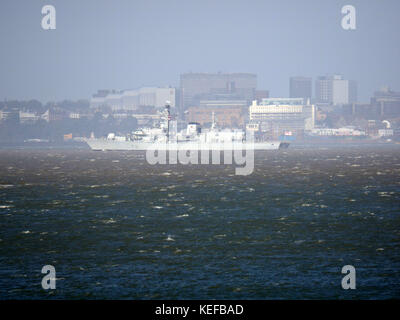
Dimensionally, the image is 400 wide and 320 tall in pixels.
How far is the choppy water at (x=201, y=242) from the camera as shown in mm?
26266

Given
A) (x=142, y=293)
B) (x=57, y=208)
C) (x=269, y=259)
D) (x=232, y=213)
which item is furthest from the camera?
(x=57, y=208)

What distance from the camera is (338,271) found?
28.7 meters

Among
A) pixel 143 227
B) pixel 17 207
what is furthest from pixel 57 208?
pixel 143 227

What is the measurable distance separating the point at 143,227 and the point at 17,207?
1514cm

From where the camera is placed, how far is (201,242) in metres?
35.8

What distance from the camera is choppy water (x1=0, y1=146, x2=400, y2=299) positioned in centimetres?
2627

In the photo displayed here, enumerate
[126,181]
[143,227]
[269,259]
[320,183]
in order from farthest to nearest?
[126,181], [320,183], [143,227], [269,259]

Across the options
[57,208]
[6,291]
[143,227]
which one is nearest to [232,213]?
[143,227]

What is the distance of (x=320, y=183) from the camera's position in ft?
244

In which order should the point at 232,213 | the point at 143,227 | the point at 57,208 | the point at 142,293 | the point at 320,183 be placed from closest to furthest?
the point at 142,293 → the point at 143,227 → the point at 232,213 → the point at 57,208 → the point at 320,183

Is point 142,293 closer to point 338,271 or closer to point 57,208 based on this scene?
point 338,271

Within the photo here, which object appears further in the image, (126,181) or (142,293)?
(126,181)
